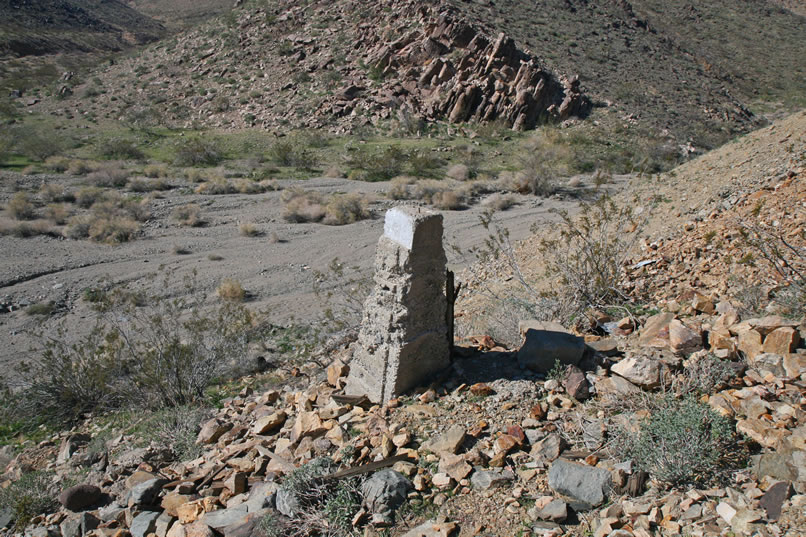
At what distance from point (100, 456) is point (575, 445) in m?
4.39

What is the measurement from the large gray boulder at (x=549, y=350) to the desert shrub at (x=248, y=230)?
38.9 ft

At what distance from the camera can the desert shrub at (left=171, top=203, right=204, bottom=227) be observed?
619 inches

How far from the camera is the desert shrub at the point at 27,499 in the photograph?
4117 mm

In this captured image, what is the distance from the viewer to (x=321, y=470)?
3.62 meters

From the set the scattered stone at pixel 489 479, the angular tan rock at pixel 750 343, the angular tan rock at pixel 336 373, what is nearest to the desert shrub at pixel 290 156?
the angular tan rock at pixel 336 373

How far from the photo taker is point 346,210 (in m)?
16.8

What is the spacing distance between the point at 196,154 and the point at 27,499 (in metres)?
20.9

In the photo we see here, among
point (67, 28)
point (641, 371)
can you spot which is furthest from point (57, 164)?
point (67, 28)

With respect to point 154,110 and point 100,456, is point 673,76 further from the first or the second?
point 100,456

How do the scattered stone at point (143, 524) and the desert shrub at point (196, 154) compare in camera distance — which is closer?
the scattered stone at point (143, 524)

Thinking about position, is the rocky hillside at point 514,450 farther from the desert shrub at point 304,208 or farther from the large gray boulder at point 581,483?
the desert shrub at point 304,208

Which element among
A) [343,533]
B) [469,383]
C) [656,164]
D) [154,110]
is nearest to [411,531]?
[343,533]

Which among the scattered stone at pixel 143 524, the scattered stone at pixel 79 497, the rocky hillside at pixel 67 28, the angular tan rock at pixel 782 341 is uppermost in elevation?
the rocky hillside at pixel 67 28

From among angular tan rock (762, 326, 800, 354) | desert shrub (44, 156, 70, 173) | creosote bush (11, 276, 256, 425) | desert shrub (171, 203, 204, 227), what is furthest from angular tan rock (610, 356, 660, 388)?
desert shrub (44, 156, 70, 173)
